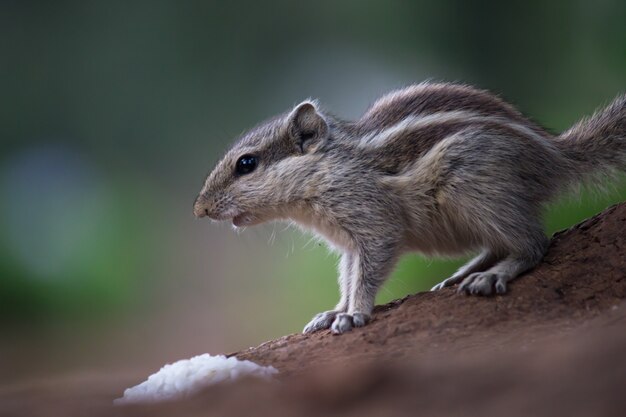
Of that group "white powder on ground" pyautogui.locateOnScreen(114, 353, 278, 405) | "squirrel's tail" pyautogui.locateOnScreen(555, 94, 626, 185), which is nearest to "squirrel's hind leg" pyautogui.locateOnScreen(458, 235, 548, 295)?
"squirrel's tail" pyautogui.locateOnScreen(555, 94, 626, 185)

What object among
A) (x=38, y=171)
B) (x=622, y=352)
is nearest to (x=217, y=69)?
(x=38, y=171)

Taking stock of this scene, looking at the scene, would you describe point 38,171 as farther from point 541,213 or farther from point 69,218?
point 541,213

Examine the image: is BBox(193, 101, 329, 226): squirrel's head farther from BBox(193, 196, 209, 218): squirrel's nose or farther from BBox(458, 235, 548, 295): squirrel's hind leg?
BBox(458, 235, 548, 295): squirrel's hind leg

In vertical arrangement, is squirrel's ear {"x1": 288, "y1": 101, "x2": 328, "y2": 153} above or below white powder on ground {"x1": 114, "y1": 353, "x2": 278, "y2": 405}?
above

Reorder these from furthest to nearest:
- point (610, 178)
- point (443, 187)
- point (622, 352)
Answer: point (610, 178) → point (443, 187) → point (622, 352)

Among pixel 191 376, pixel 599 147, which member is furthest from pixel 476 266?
pixel 191 376

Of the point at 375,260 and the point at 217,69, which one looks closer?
the point at 375,260

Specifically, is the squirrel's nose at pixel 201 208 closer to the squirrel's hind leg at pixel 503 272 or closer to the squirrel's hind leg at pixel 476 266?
the squirrel's hind leg at pixel 476 266
